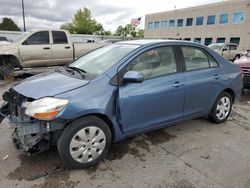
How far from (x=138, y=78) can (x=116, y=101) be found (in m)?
0.41

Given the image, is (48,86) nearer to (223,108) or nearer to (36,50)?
(223,108)

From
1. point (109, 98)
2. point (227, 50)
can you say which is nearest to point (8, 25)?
point (227, 50)

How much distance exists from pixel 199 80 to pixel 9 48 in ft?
23.1

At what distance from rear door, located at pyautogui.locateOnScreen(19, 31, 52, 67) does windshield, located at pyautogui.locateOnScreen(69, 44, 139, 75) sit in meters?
5.33

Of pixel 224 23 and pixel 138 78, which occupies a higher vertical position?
pixel 224 23

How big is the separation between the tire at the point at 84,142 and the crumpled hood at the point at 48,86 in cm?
43

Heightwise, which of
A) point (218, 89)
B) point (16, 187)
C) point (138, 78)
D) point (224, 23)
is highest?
point (224, 23)

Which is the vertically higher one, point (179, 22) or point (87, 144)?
point (179, 22)

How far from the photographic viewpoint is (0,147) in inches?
133

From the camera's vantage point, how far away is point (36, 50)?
8578mm

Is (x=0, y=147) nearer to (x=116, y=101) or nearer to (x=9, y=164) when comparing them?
(x=9, y=164)

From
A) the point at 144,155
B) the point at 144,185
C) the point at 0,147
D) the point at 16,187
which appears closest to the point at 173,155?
the point at 144,155

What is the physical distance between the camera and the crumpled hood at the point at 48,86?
2.76 meters

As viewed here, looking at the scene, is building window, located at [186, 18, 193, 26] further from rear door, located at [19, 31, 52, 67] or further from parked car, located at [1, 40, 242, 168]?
parked car, located at [1, 40, 242, 168]
